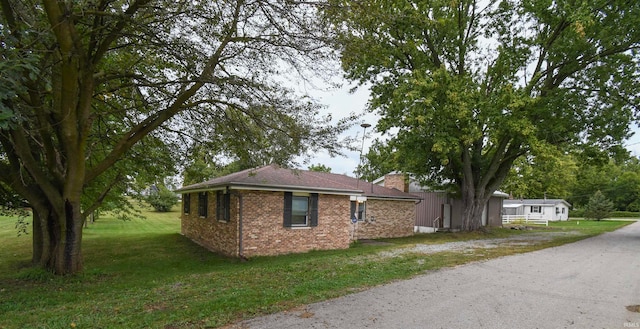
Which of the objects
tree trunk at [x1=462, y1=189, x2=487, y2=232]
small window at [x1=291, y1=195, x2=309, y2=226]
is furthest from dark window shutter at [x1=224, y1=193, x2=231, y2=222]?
tree trunk at [x1=462, y1=189, x2=487, y2=232]

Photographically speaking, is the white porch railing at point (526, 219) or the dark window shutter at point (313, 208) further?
the white porch railing at point (526, 219)

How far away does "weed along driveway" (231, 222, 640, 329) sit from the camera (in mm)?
4468

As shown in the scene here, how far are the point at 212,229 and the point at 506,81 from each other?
14.2m

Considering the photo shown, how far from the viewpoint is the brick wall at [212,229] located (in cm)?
1172

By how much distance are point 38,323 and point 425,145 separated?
1526cm

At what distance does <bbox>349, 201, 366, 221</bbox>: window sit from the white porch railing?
69.2 feet

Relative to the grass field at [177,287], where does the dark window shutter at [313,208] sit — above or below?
above

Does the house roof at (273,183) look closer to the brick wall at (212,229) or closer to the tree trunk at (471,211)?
the brick wall at (212,229)

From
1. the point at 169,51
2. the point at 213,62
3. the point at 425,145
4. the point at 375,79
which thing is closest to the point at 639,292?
the point at 213,62

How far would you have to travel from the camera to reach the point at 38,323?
15.0ft

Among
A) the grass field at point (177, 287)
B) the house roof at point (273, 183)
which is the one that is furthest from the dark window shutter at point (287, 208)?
the grass field at point (177, 287)

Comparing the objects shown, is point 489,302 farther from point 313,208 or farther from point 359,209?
point 359,209

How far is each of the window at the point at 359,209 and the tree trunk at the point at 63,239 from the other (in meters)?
10.9

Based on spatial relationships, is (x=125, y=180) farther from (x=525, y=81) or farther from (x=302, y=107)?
(x=525, y=81)
